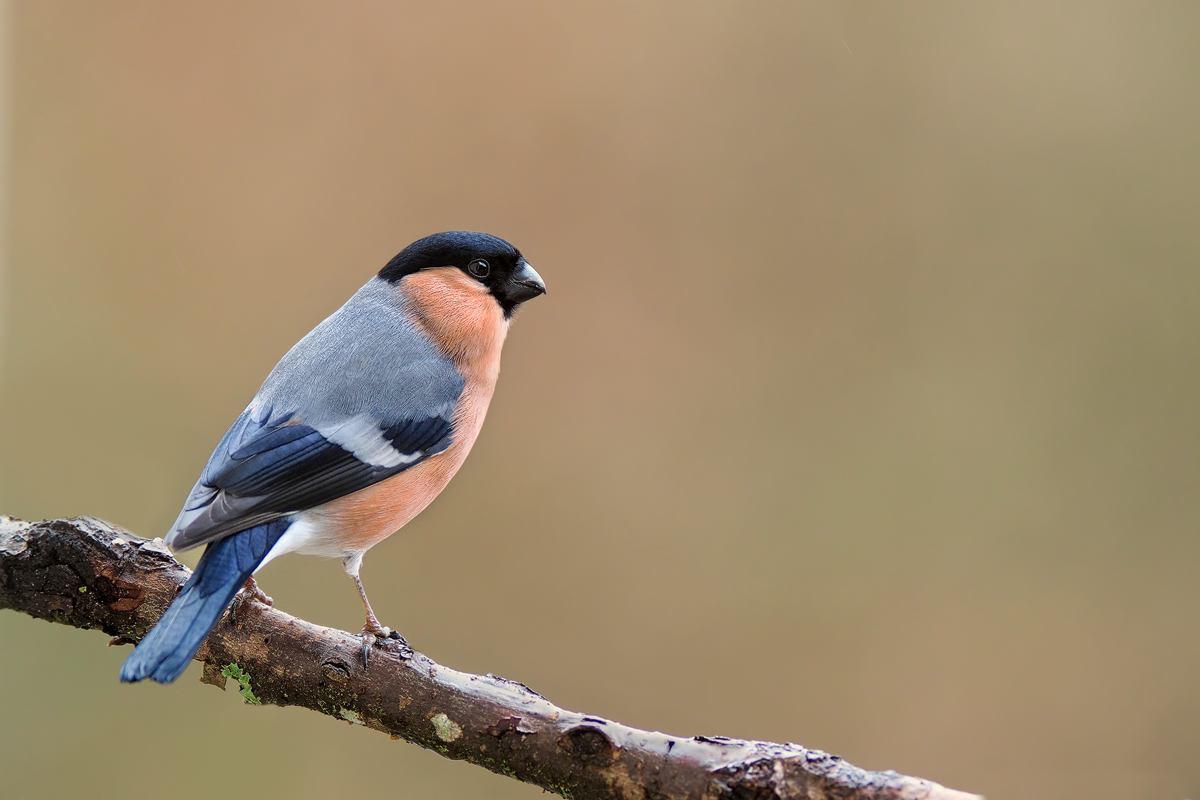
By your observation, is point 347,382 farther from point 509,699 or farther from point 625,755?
point 625,755

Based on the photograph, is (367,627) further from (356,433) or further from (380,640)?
(356,433)

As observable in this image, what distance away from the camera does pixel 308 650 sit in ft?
4.02

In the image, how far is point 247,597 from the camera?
1.29 m

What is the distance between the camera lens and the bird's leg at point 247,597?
1.28 meters

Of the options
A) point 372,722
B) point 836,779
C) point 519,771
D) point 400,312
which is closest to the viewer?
point 836,779

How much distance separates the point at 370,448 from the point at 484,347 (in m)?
0.33

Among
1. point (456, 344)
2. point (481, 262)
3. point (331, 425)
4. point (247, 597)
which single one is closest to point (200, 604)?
point (247, 597)

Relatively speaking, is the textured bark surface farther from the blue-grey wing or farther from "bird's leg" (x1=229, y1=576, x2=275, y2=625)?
the blue-grey wing

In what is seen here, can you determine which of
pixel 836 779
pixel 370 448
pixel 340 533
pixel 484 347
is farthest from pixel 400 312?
pixel 836 779

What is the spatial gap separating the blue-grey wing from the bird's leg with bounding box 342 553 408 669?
182 millimetres

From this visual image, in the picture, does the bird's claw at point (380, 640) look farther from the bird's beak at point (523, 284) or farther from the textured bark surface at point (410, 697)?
the bird's beak at point (523, 284)

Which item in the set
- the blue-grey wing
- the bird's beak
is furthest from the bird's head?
the blue-grey wing

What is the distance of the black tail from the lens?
986 mm

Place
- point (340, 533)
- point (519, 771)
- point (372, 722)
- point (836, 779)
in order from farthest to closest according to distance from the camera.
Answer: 1. point (340, 533)
2. point (372, 722)
3. point (519, 771)
4. point (836, 779)
